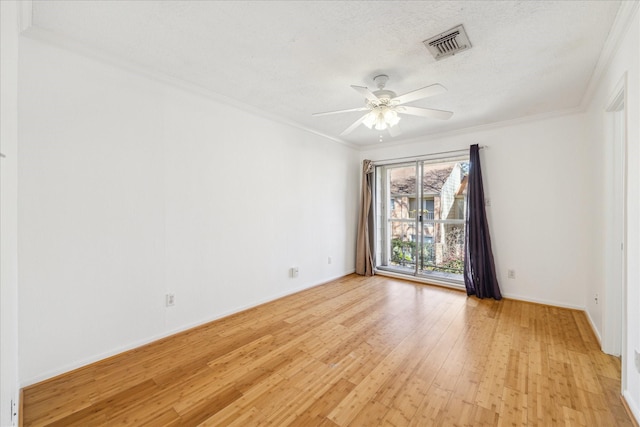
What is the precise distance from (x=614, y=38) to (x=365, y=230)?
3.71 m

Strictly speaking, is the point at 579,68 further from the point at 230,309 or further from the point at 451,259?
the point at 230,309

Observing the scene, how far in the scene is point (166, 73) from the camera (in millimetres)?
2496

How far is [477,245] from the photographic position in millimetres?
3846

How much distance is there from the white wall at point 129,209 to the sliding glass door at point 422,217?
7.88 ft

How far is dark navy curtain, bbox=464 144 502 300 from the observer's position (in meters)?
3.76

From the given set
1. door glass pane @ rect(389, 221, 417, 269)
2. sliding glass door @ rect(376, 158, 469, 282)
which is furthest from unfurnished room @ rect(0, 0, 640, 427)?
door glass pane @ rect(389, 221, 417, 269)

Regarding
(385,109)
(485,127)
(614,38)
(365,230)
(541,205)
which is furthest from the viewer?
(365,230)

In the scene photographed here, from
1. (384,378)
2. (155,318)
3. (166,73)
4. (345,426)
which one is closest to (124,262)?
(155,318)

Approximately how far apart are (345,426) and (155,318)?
198 centimetres

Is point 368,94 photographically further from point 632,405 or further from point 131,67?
point 632,405

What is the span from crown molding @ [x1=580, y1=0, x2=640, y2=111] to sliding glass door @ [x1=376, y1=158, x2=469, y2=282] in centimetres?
187

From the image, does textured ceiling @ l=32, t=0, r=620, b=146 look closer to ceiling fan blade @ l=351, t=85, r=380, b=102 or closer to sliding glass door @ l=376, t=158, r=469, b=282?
ceiling fan blade @ l=351, t=85, r=380, b=102

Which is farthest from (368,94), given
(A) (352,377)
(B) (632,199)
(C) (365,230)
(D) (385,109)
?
(C) (365,230)

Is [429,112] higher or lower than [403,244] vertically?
higher
